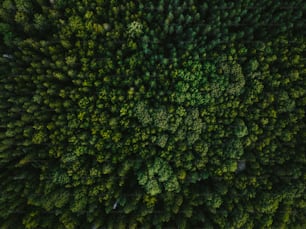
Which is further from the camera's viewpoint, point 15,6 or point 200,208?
point 200,208

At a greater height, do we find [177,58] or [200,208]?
[177,58]

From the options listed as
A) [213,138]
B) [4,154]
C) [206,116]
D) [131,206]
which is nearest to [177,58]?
[206,116]

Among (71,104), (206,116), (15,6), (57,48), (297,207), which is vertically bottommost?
(297,207)

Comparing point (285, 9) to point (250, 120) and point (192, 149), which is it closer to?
point (250, 120)

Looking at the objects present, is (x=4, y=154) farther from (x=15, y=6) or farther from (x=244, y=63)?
(x=244, y=63)

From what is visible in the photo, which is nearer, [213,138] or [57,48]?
[57,48]

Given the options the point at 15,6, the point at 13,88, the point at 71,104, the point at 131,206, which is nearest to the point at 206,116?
the point at 131,206
